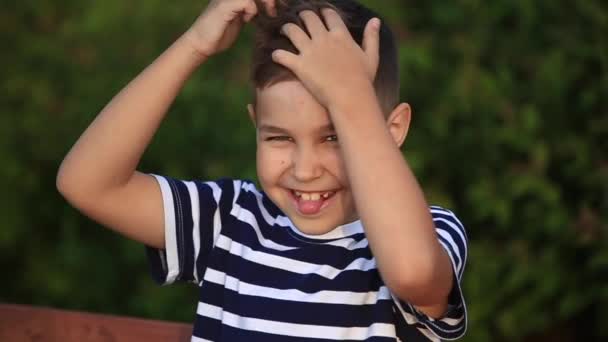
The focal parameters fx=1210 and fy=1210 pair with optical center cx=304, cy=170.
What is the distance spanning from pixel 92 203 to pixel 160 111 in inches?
8.7

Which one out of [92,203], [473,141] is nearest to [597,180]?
[473,141]

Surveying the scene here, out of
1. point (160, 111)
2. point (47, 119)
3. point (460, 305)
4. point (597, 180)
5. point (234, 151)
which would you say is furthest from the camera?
point (47, 119)

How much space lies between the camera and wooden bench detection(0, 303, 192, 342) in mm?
2812

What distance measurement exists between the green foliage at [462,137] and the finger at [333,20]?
1.71m

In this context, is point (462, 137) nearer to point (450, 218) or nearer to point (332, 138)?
point (450, 218)

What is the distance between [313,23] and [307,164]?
25 cm

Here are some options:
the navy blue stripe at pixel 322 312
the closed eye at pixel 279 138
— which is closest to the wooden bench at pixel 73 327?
the navy blue stripe at pixel 322 312

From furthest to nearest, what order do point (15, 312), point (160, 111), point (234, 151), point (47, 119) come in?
point (47, 119) < point (234, 151) < point (15, 312) < point (160, 111)

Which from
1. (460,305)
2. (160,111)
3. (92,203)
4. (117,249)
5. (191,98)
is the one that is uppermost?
(160,111)

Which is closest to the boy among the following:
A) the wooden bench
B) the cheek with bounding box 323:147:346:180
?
the cheek with bounding box 323:147:346:180

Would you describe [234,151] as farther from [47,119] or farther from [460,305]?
[460,305]

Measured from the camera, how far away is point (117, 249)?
4.47 metres

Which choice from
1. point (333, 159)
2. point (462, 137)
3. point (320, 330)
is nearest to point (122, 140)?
point (333, 159)

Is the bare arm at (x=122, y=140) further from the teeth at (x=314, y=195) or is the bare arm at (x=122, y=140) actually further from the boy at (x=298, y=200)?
the teeth at (x=314, y=195)
